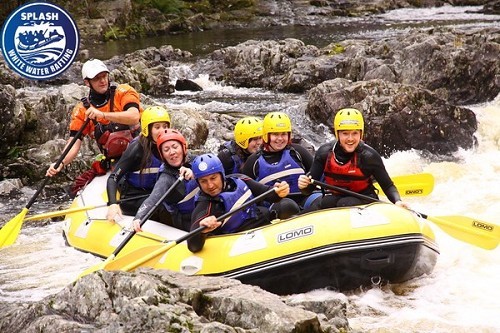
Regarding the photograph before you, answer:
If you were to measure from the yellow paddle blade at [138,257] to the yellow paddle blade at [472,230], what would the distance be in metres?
2.39

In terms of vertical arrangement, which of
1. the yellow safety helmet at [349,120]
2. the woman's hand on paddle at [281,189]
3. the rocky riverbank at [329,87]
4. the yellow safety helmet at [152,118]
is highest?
the yellow safety helmet at [349,120]

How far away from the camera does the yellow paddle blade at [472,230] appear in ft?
20.3

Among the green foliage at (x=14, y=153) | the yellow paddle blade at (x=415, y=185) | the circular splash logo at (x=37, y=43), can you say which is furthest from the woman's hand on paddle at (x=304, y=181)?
the circular splash logo at (x=37, y=43)

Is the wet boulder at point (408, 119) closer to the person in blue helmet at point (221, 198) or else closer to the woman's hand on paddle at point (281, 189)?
the person in blue helmet at point (221, 198)

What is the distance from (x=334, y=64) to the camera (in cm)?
1711

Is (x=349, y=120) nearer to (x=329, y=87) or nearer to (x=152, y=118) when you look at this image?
(x=152, y=118)

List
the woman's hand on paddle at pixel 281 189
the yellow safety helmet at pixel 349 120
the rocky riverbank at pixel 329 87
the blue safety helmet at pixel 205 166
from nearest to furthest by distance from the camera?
the blue safety helmet at pixel 205 166 → the woman's hand on paddle at pixel 281 189 → the yellow safety helmet at pixel 349 120 → the rocky riverbank at pixel 329 87

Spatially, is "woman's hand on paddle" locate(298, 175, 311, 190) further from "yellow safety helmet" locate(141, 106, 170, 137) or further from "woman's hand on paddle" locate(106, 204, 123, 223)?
"woman's hand on paddle" locate(106, 204, 123, 223)

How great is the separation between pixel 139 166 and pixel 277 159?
4.69ft

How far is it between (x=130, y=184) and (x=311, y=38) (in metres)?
18.9

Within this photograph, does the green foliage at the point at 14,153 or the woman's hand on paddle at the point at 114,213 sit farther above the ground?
the woman's hand on paddle at the point at 114,213

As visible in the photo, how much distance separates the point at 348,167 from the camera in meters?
6.48

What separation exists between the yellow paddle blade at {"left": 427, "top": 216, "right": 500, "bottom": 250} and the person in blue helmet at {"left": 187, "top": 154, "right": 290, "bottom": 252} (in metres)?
1.51

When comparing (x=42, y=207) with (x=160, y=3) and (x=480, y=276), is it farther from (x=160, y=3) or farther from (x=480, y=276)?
(x=160, y=3)
